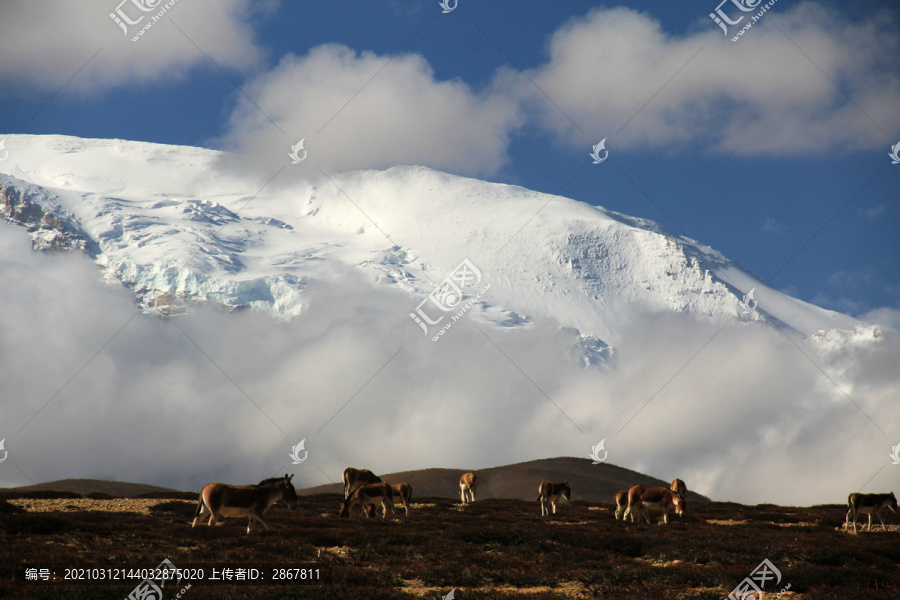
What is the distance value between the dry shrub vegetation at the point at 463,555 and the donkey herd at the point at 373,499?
783 mm

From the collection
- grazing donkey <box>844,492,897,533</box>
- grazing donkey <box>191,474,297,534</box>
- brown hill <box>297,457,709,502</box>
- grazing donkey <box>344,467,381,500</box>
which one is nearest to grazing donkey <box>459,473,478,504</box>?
grazing donkey <box>344,467,381,500</box>

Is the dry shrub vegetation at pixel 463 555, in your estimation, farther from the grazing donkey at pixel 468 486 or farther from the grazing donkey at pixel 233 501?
the grazing donkey at pixel 468 486

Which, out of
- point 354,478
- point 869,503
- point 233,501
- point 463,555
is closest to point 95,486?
Result: point 354,478

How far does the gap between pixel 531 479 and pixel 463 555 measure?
86.5 meters

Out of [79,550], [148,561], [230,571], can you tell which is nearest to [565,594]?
[230,571]

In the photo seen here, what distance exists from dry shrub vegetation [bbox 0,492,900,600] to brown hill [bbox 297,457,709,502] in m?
71.1

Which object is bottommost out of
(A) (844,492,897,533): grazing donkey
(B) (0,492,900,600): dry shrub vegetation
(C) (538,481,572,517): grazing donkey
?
(B) (0,492,900,600): dry shrub vegetation

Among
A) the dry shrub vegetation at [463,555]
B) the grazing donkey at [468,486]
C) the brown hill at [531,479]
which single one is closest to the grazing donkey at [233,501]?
the dry shrub vegetation at [463,555]

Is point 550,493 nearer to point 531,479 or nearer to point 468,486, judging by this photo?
point 468,486

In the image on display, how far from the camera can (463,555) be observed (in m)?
22.0

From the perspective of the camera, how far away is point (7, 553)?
58.4ft

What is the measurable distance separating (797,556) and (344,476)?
71.4 feet

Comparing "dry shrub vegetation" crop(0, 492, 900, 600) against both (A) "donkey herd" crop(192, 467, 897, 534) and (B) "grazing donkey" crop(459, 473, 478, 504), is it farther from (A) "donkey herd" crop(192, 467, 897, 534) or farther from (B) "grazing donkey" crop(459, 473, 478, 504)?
(B) "grazing donkey" crop(459, 473, 478, 504)

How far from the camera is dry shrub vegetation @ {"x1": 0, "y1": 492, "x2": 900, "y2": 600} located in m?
17.2
